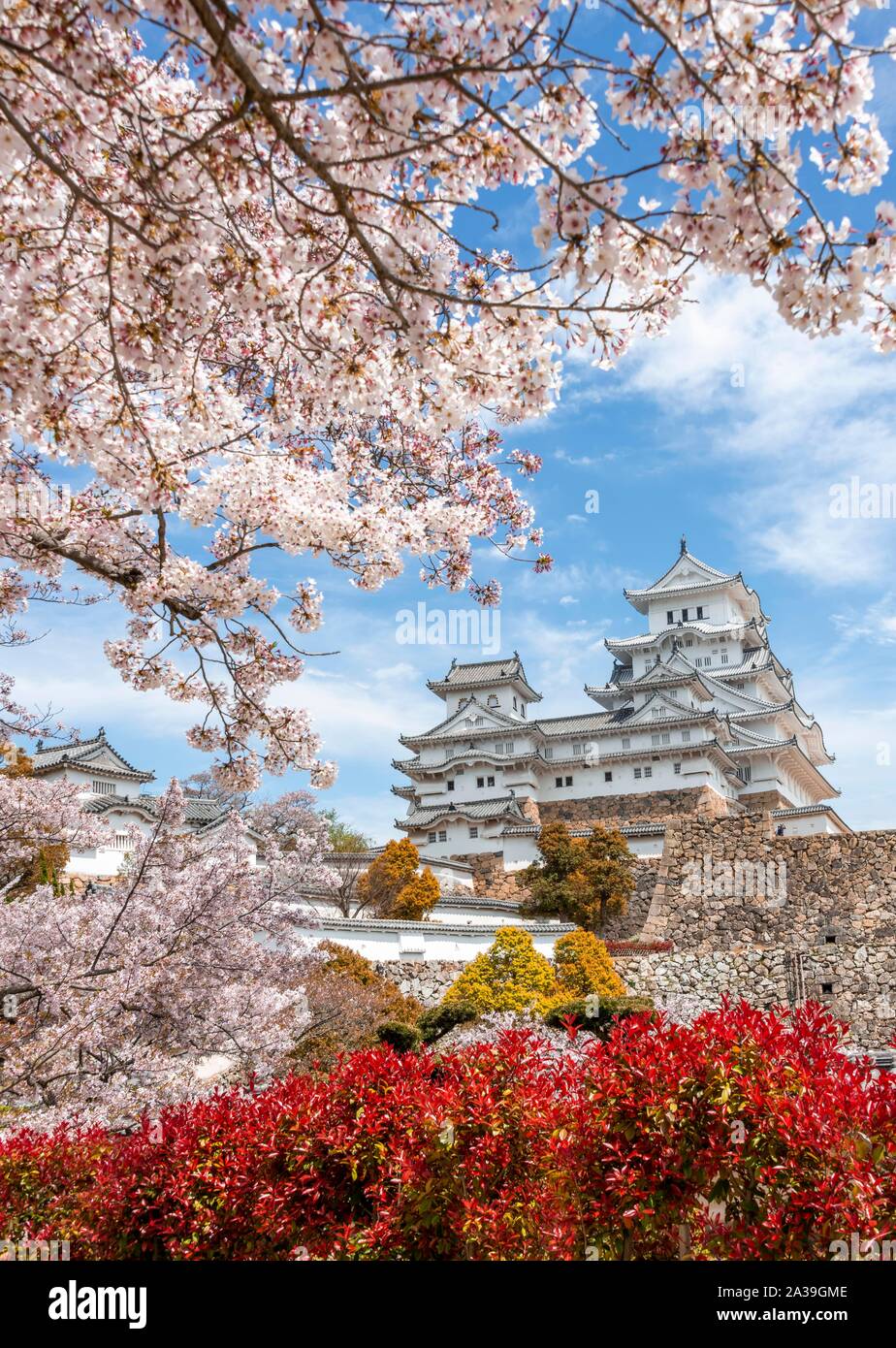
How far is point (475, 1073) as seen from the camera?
13.3ft

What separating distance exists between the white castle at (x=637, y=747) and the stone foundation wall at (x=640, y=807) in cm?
5

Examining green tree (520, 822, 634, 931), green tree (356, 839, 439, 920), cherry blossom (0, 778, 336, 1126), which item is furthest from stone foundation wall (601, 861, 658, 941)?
cherry blossom (0, 778, 336, 1126)

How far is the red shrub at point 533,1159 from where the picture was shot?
3.23 metres

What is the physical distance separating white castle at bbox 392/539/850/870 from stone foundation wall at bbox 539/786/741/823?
0.05 metres

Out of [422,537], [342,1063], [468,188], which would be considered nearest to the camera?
[468,188]

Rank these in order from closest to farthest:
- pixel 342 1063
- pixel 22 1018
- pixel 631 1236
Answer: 1. pixel 631 1236
2. pixel 342 1063
3. pixel 22 1018

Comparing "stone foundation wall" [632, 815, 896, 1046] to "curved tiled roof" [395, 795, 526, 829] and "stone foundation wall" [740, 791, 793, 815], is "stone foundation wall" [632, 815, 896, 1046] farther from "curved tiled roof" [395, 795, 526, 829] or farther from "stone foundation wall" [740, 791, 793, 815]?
"stone foundation wall" [740, 791, 793, 815]

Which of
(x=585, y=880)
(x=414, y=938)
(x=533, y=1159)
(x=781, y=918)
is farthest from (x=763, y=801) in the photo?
(x=533, y=1159)

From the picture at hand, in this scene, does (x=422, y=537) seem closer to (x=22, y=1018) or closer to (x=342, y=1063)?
(x=342, y=1063)

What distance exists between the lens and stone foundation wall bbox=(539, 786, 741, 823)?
116 ft
